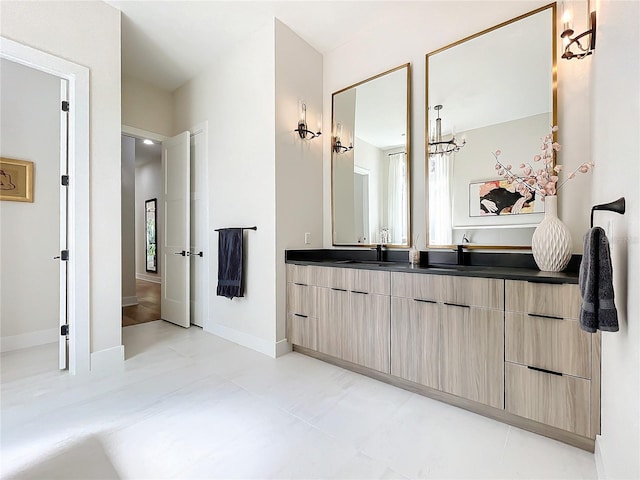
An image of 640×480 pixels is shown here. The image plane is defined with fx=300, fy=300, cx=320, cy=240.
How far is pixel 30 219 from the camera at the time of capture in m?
3.15

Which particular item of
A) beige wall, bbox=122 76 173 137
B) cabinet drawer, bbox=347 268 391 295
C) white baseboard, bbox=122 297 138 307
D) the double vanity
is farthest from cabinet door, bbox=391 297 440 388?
white baseboard, bbox=122 297 138 307

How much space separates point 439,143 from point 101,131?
112 inches

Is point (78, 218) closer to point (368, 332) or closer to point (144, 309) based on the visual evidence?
point (368, 332)

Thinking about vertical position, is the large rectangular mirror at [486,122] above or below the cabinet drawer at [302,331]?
above

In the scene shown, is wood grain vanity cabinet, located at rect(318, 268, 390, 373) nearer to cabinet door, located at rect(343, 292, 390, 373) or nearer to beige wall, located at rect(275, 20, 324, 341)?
cabinet door, located at rect(343, 292, 390, 373)

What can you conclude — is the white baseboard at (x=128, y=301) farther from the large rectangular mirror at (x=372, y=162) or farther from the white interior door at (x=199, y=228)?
the large rectangular mirror at (x=372, y=162)

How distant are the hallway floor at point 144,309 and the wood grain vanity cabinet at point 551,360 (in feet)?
13.5

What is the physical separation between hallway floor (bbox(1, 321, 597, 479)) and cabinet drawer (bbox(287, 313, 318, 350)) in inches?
11.8

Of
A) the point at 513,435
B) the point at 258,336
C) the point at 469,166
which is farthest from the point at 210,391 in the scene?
the point at 469,166

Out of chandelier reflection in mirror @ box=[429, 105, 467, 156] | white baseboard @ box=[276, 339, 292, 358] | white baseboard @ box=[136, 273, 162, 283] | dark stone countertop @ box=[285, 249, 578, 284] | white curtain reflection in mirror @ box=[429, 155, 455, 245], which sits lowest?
white baseboard @ box=[276, 339, 292, 358]

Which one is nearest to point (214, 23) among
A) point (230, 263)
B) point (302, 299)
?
point (230, 263)

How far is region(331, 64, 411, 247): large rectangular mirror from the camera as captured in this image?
271 cm

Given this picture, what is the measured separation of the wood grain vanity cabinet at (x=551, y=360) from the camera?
149 centimetres

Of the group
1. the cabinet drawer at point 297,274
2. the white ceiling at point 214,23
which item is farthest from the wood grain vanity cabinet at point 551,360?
the white ceiling at point 214,23
